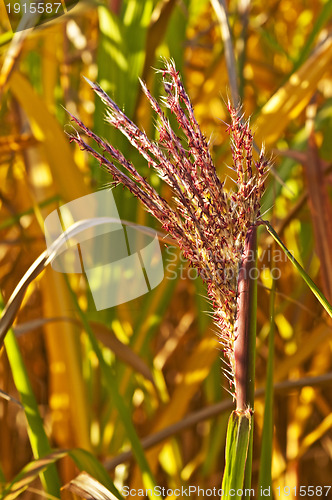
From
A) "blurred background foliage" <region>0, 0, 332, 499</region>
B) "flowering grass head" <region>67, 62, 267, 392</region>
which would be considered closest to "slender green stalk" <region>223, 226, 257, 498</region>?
"flowering grass head" <region>67, 62, 267, 392</region>

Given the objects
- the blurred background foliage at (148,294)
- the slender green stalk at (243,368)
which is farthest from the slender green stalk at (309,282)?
the blurred background foliage at (148,294)

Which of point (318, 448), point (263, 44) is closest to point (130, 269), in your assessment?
point (318, 448)

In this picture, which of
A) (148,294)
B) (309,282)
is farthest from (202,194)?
(148,294)

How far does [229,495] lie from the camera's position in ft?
0.79

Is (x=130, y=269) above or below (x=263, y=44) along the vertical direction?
below

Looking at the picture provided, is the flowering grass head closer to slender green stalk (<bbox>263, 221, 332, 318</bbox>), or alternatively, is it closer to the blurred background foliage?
slender green stalk (<bbox>263, 221, 332, 318</bbox>)

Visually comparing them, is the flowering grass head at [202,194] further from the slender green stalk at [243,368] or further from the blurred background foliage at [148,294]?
the blurred background foliage at [148,294]

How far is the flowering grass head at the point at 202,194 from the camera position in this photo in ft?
0.69

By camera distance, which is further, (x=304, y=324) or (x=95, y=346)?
(x=304, y=324)

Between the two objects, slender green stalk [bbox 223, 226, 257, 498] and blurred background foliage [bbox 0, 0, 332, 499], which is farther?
blurred background foliage [bbox 0, 0, 332, 499]

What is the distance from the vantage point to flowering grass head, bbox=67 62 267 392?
209mm

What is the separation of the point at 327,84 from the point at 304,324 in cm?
41

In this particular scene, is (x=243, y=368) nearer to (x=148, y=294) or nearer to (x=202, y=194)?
(x=202, y=194)

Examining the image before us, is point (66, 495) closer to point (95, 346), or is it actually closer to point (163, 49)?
point (95, 346)
